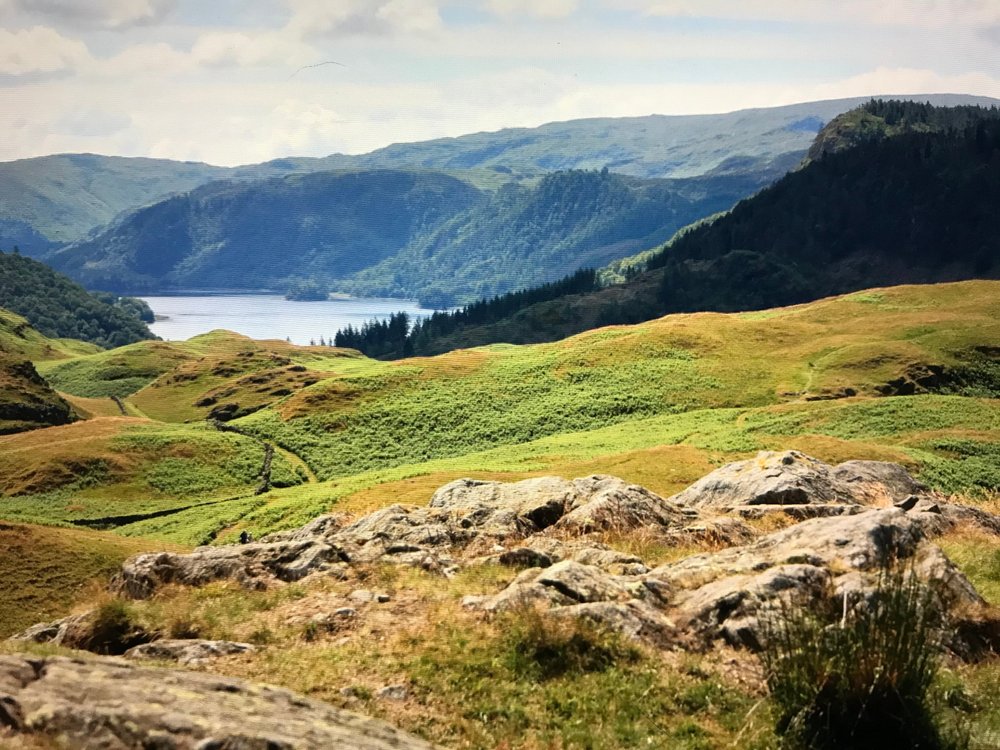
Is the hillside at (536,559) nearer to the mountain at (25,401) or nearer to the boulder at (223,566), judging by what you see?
the boulder at (223,566)

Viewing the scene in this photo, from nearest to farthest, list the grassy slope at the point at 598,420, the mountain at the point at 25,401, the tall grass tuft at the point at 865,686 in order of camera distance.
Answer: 1. the tall grass tuft at the point at 865,686
2. the grassy slope at the point at 598,420
3. the mountain at the point at 25,401

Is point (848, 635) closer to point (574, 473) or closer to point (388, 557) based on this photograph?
point (388, 557)

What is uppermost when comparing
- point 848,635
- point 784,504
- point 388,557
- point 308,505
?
point 848,635

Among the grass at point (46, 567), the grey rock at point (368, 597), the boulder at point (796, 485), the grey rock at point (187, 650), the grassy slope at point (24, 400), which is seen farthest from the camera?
the grassy slope at point (24, 400)

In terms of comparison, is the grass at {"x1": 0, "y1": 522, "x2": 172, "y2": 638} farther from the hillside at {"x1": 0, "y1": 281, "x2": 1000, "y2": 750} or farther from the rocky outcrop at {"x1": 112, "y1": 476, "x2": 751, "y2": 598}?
the rocky outcrop at {"x1": 112, "y1": 476, "x2": 751, "y2": 598}

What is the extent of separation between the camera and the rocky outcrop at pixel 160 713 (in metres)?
8.91

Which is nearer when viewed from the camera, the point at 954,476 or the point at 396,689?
the point at 396,689

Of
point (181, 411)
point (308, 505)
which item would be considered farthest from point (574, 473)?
point (181, 411)

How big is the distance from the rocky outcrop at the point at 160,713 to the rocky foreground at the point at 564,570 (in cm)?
3

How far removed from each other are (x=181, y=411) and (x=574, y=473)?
116478mm

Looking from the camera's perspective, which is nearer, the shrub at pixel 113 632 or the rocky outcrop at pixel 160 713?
the rocky outcrop at pixel 160 713

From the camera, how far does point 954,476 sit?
159 feet

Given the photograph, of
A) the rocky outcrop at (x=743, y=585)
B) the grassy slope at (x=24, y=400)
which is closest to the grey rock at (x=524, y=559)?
the rocky outcrop at (x=743, y=585)

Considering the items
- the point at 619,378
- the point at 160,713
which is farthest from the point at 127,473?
the point at 160,713
